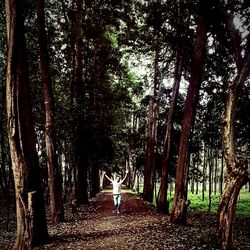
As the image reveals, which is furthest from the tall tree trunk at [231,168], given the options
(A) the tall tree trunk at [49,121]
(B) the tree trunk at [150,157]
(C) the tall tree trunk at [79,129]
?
(B) the tree trunk at [150,157]

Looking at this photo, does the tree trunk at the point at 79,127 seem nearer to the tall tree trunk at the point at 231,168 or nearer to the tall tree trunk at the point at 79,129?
the tall tree trunk at the point at 79,129

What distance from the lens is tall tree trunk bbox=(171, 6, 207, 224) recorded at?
1555cm

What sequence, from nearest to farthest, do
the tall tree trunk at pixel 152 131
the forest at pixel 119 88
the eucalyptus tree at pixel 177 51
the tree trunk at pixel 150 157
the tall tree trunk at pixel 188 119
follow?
the forest at pixel 119 88 → the eucalyptus tree at pixel 177 51 → the tall tree trunk at pixel 188 119 → the tall tree trunk at pixel 152 131 → the tree trunk at pixel 150 157

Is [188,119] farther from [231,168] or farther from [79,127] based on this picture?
[79,127]

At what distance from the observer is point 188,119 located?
15.8m

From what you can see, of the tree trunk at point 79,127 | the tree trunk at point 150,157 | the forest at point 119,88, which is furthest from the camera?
the tree trunk at point 150,157

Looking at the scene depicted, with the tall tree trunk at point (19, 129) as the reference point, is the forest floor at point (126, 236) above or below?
below

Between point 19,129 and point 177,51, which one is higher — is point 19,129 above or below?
below

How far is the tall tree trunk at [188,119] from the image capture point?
51.0ft

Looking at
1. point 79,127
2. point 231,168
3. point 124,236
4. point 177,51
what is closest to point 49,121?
point 124,236

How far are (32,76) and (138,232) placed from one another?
13.4m

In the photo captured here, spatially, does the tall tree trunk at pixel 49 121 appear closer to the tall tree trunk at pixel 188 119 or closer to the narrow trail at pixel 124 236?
the narrow trail at pixel 124 236

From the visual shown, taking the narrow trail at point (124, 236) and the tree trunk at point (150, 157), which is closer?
the narrow trail at point (124, 236)

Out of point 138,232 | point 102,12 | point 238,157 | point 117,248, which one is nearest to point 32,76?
point 102,12
